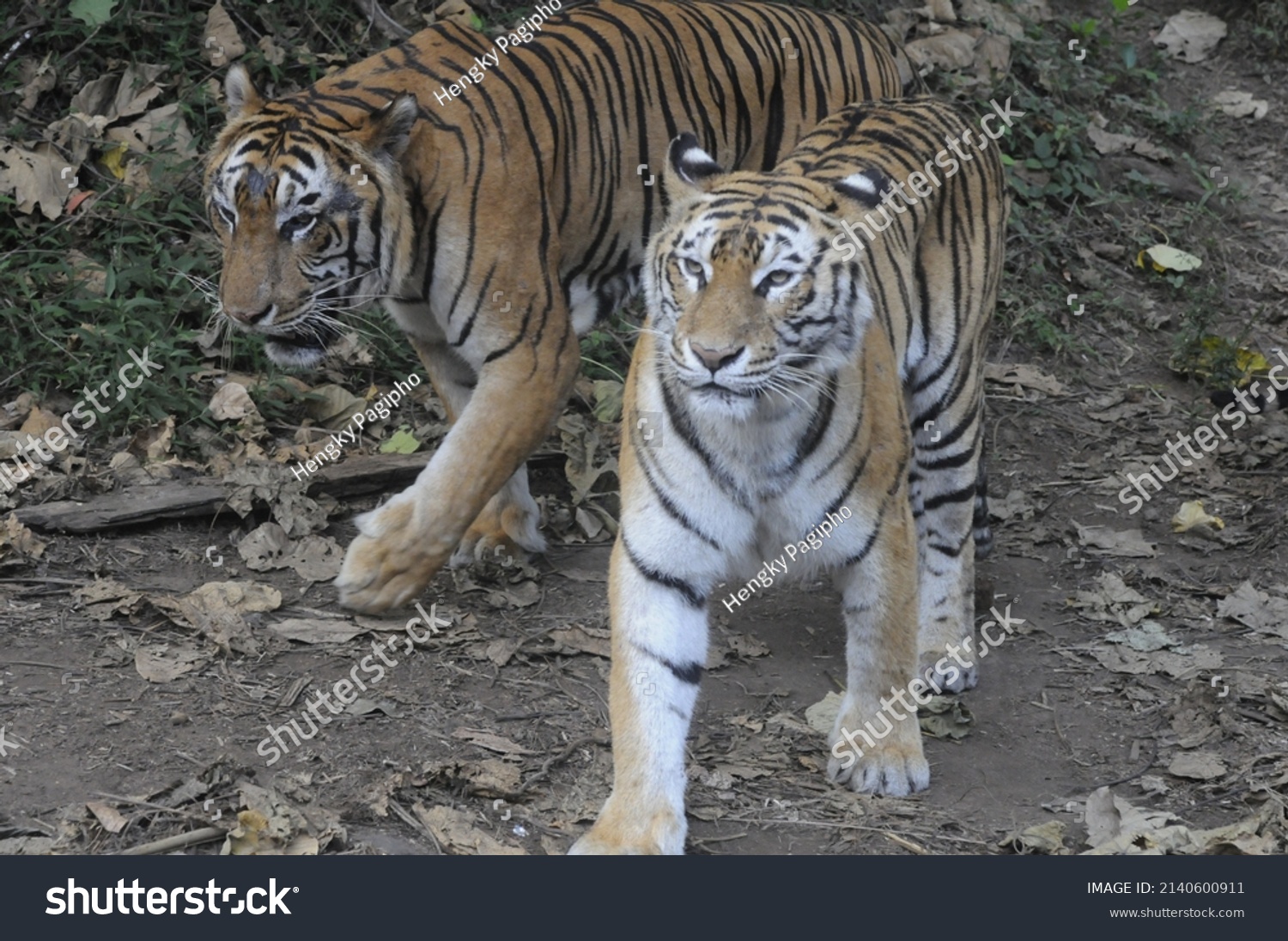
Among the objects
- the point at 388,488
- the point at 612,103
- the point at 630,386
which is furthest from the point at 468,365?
the point at 630,386

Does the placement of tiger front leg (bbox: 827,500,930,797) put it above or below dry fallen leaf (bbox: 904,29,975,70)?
below

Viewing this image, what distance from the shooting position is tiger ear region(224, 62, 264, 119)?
15.6ft

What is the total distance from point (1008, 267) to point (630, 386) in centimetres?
409

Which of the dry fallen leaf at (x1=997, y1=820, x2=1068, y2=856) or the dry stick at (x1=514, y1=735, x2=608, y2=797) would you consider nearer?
the dry fallen leaf at (x1=997, y1=820, x2=1068, y2=856)

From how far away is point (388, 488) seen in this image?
5609 millimetres

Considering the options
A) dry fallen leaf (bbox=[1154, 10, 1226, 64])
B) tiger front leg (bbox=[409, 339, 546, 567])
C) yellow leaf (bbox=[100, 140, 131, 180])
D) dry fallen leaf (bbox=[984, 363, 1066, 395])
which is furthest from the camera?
dry fallen leaf (bbox=[1154, 10, 1226, 64])

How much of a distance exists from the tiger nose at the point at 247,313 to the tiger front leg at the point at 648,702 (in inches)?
56.3

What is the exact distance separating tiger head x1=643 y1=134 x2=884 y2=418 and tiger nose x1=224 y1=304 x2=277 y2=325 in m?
1.32

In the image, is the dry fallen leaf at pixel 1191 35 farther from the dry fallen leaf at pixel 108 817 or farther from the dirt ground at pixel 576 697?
the dry fallen leaf at pixel 108 817

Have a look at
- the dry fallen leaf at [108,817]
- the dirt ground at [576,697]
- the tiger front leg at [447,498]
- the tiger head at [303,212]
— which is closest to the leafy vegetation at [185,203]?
the tiger front leg at [447,498]

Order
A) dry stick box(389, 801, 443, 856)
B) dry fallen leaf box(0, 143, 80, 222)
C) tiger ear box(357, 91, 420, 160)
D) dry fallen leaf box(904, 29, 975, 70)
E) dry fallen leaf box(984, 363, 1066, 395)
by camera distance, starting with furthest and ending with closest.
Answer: dry fallen leaf box(904, 29, 975, 70), dry fallen leaf box(984, 363, 1066, 395), dry fallen leaf box(0, 143, 80, 222), tiger ear box(357, 91, 420, 160), dry stick box(389, 801, 443, 856)

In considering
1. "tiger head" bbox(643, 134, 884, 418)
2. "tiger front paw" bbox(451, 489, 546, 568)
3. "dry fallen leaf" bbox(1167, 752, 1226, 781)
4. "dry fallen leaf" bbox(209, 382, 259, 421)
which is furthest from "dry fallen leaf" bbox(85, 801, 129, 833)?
"dry fallen leaf" bbox(1167, 752, 1226, 781)

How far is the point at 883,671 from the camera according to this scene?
394cm

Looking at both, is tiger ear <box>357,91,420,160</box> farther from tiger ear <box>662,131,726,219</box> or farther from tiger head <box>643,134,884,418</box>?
tiger head <box>643,134,884,418</box>
